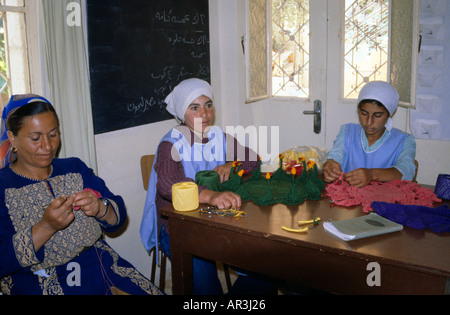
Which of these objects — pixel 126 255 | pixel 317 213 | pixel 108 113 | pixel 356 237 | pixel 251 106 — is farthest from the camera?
pixel 251 106

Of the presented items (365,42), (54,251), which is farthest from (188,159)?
(365,42)

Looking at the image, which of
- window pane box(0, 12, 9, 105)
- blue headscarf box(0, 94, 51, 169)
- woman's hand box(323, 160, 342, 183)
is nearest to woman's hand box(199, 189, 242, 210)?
woman's hand box(323, 160, 342, 183)

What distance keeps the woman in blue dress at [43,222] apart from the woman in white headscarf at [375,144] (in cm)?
128

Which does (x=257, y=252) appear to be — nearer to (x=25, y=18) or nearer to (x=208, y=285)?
(x=208, y=285)

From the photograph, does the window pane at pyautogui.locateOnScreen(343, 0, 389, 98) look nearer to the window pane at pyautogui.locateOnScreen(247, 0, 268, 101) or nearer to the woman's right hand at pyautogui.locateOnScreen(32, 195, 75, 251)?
the window pane at pyautogui.locateOnScreen(247, 0, 268, 101)

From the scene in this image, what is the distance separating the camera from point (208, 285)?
89.9 inches

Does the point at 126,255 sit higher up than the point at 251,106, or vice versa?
the point at 251,106

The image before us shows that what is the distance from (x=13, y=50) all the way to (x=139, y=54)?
0.91 metres

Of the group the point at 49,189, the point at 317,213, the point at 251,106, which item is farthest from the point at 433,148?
the point at 49,189

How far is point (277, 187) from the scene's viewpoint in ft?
7.20

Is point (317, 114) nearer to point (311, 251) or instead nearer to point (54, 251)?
point (311, 251)

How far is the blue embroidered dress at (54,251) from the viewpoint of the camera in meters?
1.67

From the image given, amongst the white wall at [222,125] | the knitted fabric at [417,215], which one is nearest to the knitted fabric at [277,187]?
the knitted fabric at [417,215]
